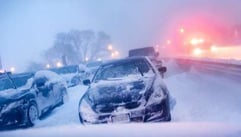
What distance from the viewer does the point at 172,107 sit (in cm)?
794

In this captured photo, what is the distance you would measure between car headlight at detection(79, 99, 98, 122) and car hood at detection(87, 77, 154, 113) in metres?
0.08

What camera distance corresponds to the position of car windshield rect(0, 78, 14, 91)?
33.2 ft

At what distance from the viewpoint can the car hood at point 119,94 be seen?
591cm

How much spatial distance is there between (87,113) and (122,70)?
77.1 inches

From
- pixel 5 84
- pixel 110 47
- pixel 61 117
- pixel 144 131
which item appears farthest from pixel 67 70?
pixel 110 47

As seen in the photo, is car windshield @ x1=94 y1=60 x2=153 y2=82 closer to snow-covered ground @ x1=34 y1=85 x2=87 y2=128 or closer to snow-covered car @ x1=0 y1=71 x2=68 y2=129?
snow-covered ground @ x1=34 y1=85 x2=87 y2=128

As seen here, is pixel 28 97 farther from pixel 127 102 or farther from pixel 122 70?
pixel 127 102

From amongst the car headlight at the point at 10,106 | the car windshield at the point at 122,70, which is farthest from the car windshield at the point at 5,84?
the car windshield at the point at 122,70

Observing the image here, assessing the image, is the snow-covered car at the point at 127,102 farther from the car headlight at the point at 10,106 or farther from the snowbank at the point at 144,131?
the car headlight at the point at 10,106

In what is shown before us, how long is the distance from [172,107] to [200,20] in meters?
37.1

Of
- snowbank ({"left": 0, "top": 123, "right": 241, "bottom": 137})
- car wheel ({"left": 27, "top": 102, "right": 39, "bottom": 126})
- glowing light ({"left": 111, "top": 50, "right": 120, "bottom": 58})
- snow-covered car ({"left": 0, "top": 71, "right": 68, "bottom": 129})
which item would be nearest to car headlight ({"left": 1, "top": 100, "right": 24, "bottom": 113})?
snow-covered car ({"left": 0, "top": 71, "right": 68, "bottom": 129})

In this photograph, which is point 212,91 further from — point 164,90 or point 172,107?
point 164,90

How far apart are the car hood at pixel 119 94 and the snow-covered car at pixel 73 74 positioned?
34.6 feet

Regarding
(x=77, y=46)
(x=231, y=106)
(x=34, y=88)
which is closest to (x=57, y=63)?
(x=77, y=46)
